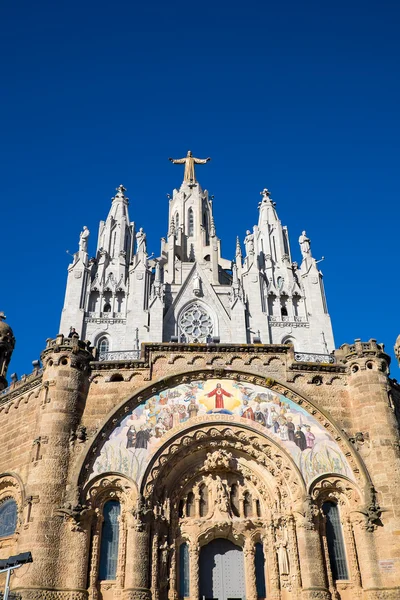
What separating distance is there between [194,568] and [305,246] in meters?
34.3

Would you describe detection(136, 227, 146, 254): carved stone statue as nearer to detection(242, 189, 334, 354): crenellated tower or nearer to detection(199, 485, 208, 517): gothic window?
detection(242, 189, 334, 354): crenellated tower

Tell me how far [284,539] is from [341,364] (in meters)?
7.48

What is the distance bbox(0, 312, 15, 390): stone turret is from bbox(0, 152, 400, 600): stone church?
371cm

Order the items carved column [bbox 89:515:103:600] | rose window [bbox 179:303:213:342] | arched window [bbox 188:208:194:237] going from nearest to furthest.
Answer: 1. carved column [bbox 89:515:103:600]
2. rose window [bbox 179:303:213:342]
3. arched window [bbox 188:208:194:237]

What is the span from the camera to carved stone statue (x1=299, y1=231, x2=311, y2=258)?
4894 centimetres

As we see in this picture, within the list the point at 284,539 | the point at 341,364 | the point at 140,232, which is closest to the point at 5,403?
the point at 284,539

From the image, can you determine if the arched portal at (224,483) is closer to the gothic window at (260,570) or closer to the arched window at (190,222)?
the gothic window at (260,570)

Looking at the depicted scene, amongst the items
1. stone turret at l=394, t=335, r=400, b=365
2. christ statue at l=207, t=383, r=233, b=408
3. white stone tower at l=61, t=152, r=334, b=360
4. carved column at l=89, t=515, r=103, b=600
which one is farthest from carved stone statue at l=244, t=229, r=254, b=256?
carved column at l=89, t=515, r=103, b=600

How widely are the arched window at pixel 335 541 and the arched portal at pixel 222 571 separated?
11.1 ft

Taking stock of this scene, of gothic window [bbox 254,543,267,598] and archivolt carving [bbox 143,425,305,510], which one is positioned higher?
archivolt carving [bbox 143,425,305,510]

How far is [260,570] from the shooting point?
67.5 feet

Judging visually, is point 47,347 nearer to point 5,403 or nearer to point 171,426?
point 5,403

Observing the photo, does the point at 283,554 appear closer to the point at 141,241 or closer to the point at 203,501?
the point at 203,501

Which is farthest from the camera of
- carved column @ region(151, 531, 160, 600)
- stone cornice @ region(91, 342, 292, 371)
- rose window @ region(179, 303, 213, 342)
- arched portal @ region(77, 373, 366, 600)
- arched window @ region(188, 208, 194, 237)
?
arched window @ region(188, 208, 194, 237)
